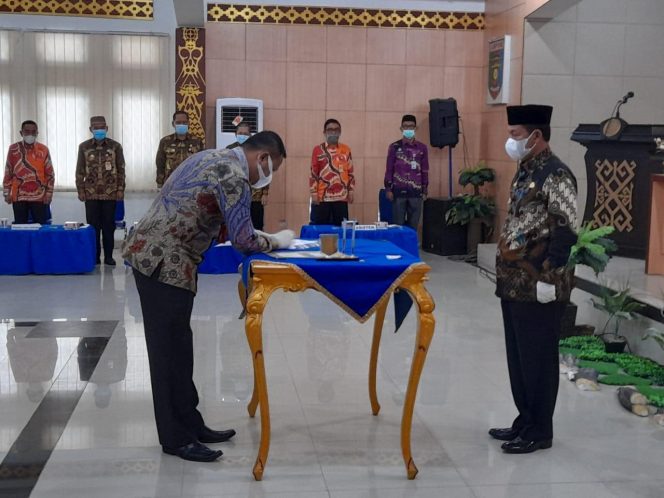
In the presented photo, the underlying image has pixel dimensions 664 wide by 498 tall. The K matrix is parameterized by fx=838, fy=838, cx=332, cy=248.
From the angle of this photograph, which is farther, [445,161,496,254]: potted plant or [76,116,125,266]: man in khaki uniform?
[445,161,496,254]: potted plant

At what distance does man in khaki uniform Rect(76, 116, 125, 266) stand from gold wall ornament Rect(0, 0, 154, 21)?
6.59 feet

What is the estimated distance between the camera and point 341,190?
29.3 ft

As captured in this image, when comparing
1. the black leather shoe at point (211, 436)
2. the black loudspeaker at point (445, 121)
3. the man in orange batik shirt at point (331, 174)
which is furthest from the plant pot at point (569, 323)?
the black loudspeaker at point (445, 121)

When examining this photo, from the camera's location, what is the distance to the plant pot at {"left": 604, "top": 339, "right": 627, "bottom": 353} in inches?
209

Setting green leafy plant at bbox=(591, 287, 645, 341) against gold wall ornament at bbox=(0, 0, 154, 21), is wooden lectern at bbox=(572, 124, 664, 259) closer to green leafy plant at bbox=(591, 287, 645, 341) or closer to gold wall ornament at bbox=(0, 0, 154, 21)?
green leafy plant at bbox=(591, 287, 645, 341)

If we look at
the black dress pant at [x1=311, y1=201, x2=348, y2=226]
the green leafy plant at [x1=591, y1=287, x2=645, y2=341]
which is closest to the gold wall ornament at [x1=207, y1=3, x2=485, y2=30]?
the black dress pant at [x1=311, y1=201, x2=348, y2=226]

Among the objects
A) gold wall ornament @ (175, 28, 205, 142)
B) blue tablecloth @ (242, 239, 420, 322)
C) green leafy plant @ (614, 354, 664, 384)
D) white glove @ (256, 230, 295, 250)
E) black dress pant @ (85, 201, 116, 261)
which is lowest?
green leafy plant @ (614, 354, 664, 384)

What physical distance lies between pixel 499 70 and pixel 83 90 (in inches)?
197

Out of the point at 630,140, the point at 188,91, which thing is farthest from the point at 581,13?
the point at 188,91

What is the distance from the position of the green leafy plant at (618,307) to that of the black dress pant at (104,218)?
5275 millimetres

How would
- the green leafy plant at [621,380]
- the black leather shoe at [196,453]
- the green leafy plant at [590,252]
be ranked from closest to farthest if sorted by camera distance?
the black leather shoe at [196,453] < the green leafy plant at [621,380] < the green leafy plant at [590,252]

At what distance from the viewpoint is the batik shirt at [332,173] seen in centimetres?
891

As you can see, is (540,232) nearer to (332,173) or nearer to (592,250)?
(592,250)

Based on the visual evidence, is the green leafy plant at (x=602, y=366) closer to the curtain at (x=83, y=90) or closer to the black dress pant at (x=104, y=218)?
the black dress pant at (x=104, y=218)
